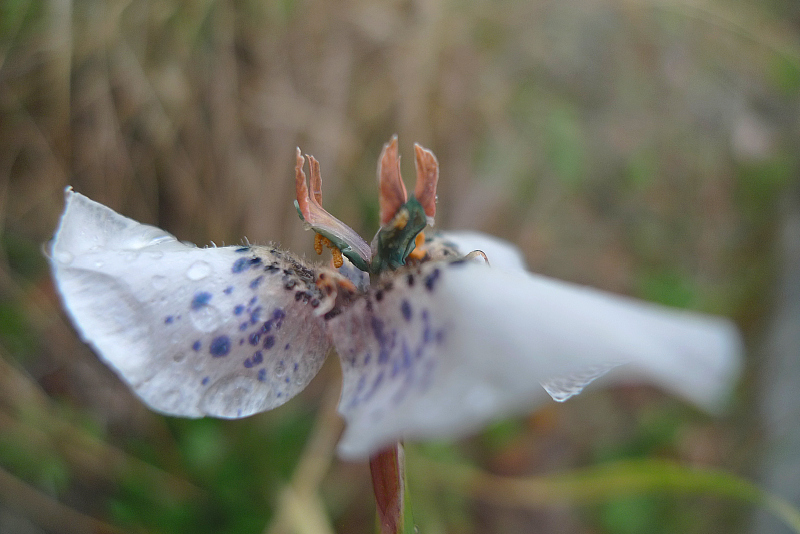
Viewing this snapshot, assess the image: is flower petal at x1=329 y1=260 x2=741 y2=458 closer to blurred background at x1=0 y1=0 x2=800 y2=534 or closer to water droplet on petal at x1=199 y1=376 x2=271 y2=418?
water droplet on petal at x1=199 y1=376 x2=271 y2=418

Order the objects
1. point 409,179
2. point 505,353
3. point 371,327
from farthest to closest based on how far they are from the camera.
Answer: point 409,179, point 371,327, point 505,353

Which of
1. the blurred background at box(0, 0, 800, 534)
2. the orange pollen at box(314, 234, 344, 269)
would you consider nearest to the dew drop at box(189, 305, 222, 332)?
the orange pollen at box(314, 234, 344, 269)

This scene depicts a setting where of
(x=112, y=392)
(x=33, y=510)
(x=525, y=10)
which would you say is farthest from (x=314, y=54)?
(x=33, y=510)

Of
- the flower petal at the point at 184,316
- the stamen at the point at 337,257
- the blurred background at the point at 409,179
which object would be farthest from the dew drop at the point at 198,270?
the blurred background at the point at 409,179

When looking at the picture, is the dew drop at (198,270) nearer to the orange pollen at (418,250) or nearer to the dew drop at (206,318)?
the dew drop at (206,318)

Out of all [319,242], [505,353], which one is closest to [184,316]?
[319,242]

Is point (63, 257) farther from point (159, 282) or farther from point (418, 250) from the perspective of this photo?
point (418, 250)
